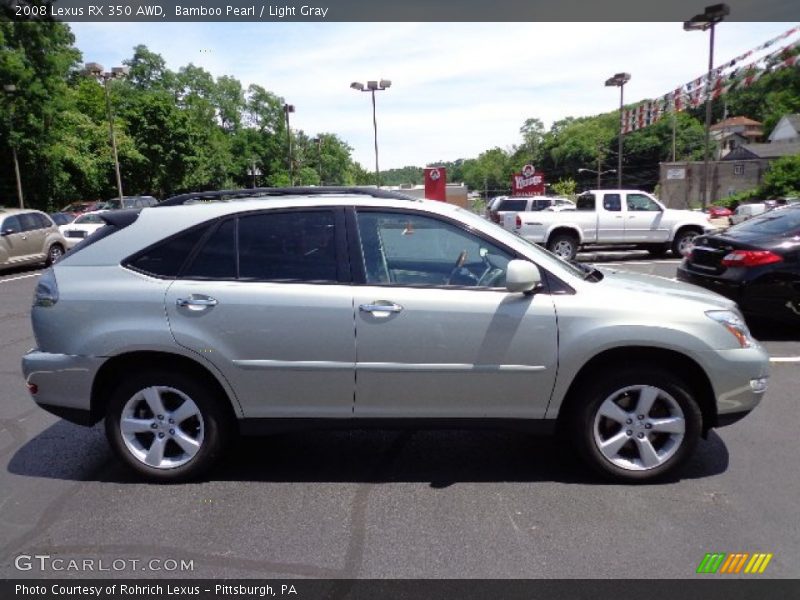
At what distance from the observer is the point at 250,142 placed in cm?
8469

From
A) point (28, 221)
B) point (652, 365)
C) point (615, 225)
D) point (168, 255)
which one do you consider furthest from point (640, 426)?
point (28, 221)

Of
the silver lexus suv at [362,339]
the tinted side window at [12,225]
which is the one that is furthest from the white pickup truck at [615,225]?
the tinted side window at [12,225]

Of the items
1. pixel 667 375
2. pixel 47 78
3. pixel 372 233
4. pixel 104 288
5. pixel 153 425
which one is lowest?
pixel 153 425

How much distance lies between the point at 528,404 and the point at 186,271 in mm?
2172

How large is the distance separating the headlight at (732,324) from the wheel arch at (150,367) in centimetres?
287

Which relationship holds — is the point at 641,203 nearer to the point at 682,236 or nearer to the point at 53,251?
the point at 682,236

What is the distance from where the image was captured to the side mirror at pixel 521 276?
3400mm

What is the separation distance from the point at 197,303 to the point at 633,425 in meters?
2.64

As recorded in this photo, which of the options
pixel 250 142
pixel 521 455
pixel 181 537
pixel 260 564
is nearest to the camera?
pixel 260 564

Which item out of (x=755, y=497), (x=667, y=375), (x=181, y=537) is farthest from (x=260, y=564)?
(x=755, y=497)

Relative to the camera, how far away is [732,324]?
3609mm

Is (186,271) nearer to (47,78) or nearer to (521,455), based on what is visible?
(521,455)

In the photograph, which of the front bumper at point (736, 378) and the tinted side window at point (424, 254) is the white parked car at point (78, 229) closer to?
the tinted side window at point (424, 254)

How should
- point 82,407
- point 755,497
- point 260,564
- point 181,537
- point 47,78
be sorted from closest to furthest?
point 260,564 → point 181,537 → point 755,497 → point 82,407 → point 47,78
